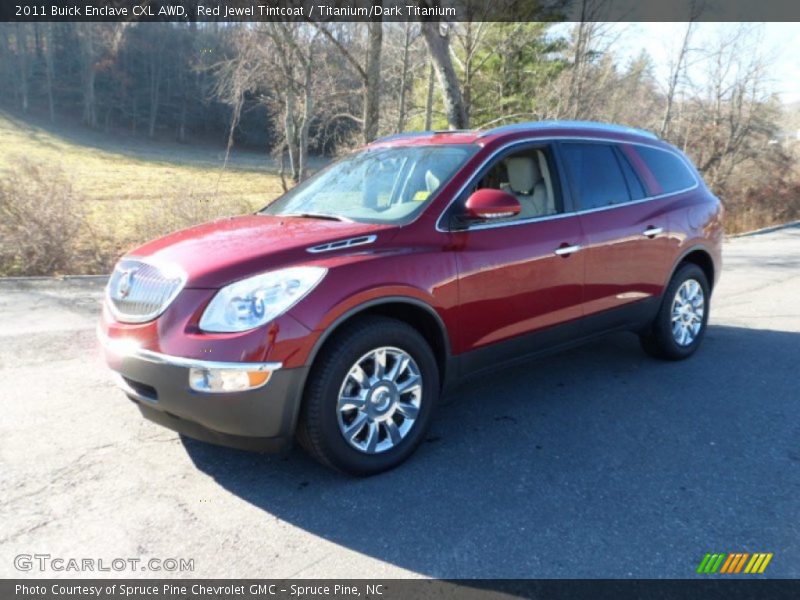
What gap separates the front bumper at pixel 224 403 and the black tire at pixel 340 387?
4.0 inches

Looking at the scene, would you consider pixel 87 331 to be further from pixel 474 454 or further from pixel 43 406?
pixel 474 454

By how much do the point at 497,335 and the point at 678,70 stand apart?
24610 mm

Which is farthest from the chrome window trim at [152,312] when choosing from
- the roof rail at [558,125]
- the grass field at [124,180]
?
the grass field at [124,180]

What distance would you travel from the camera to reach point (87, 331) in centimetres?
614

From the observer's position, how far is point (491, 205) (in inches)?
141

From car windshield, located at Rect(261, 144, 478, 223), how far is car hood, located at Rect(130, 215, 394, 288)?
24 centimetres

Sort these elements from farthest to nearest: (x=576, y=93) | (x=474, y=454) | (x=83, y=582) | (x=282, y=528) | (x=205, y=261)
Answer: (x=576, y=93)
(x=474, y=454)
(x=205, y=261)
(x=282, y=528)
(x=83, y=582)

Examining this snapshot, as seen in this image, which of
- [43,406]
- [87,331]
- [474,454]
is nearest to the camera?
[474,454]

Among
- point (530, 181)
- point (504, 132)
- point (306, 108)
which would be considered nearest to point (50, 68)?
point (306, 108)

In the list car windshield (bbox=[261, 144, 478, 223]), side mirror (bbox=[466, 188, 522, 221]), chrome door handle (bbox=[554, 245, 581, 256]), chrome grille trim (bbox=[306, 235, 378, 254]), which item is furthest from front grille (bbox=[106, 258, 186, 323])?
chrome door handle (bbox=[554, 245, 581, 256])

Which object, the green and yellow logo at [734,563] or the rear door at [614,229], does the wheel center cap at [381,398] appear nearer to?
the green and yellow logo at [734,563]

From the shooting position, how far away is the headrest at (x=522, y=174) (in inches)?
167

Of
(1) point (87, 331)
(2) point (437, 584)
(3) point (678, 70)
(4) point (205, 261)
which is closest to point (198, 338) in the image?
(4) point (205, 261)

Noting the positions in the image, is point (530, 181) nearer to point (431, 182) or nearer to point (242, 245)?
point (431, 182)
